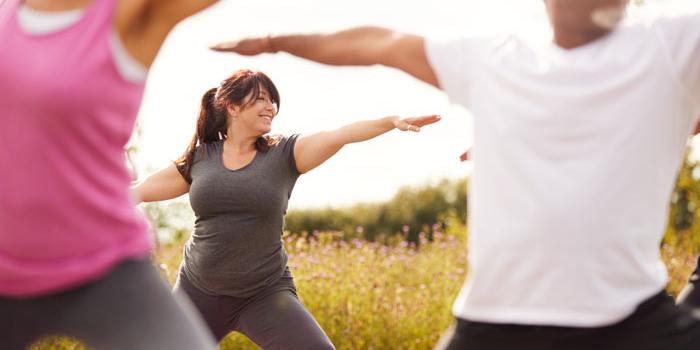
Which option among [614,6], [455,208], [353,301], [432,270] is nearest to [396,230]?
[455,208]

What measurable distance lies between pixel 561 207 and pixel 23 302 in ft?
4.52

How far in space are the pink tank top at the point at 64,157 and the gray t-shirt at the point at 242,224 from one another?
2.18 m

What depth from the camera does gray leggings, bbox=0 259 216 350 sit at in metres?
2.47

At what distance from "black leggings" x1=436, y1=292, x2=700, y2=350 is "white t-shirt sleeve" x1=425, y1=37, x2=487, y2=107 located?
2.08 feet

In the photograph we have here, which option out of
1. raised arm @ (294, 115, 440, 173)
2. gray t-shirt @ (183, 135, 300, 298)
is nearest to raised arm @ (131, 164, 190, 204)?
gray t-shirt @ (183, 135, 300, 298)

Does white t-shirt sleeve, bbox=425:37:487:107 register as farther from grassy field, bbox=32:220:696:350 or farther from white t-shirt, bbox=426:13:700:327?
grassy field, bbox=32:220:696:350

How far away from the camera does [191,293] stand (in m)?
4.80

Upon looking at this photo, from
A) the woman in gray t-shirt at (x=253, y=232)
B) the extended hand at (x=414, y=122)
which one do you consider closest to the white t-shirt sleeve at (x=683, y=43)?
the extended hand at (x=414, y=122)

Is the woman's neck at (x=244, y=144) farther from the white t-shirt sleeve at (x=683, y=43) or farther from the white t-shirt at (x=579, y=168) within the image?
the white t-shirt sleeve at (x=683, y=43)

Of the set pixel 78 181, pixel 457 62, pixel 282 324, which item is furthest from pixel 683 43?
pixel 282 324

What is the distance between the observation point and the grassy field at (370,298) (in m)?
A: 7.14

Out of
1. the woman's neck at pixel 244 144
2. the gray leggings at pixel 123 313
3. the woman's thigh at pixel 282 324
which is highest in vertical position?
the gray leggings at pixel 123 313

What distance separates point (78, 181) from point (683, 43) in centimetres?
157

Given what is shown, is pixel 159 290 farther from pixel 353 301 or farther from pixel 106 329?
pixel 353 301
